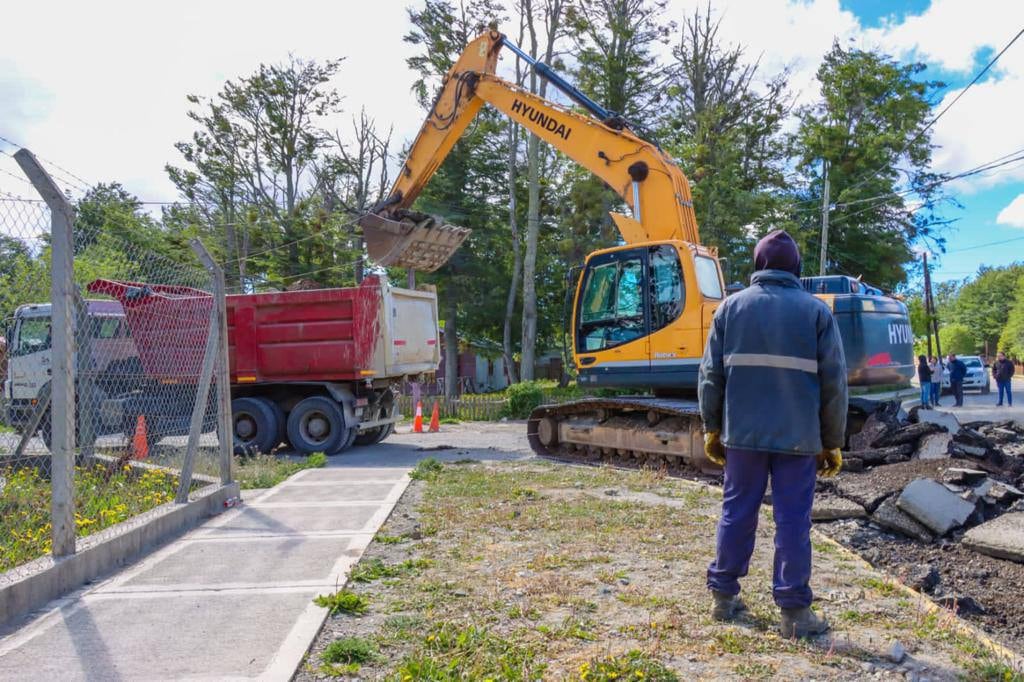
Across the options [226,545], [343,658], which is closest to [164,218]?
[226,545]

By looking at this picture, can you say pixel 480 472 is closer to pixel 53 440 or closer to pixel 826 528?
pixel 826 528

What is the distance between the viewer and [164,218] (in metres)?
36.2

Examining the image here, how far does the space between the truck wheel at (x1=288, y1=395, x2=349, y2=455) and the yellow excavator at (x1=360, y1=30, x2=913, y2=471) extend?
299 cm

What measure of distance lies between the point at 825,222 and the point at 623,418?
20.9 metres

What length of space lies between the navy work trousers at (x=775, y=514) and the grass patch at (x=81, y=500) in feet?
13.1

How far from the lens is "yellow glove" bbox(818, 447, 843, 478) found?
13.0ft

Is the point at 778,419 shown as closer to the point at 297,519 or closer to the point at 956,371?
the point at 297,519

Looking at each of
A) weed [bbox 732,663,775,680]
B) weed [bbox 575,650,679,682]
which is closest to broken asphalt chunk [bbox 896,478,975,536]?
weed [bbox 732,663,775,680]

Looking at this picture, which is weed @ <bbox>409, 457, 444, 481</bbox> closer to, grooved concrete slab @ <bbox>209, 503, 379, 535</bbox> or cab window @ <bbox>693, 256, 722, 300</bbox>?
grooved concrete slab @ <bbox>209, 503, 379, 535</bbox>

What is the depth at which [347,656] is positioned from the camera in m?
3.42

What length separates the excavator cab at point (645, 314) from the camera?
9.22 m

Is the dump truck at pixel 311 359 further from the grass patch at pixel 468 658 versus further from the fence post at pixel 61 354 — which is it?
the grass patch at pixel 468 658

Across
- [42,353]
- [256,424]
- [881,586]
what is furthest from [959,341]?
[881,586]

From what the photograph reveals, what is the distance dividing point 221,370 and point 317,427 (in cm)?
503
